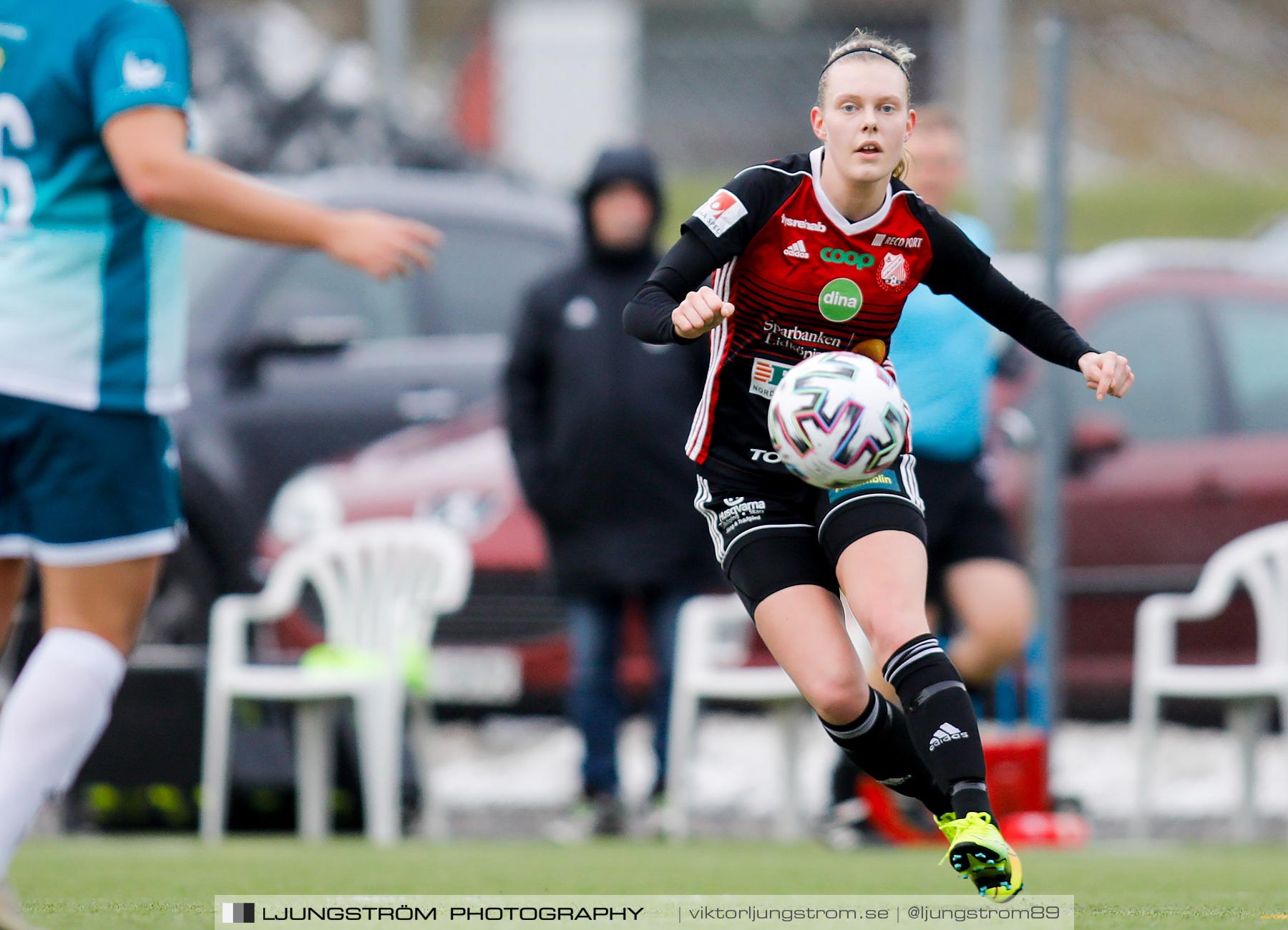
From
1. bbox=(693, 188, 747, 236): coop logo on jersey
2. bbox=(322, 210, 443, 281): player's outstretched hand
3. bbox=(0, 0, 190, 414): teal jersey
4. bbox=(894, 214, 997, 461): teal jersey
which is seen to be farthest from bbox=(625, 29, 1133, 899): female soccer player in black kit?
bbox=(894, 214, 997, 461): teal jersey

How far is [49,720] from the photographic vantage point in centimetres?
415

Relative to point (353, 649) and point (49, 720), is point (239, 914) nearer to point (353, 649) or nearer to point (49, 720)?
point (49, 720)

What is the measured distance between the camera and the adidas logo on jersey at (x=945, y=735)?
425cm

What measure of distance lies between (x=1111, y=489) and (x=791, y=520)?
13.8ft

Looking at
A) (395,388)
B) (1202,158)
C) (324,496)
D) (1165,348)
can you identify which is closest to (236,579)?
(324,496)

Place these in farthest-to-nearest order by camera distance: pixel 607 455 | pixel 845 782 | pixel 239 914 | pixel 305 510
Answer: pixel 305 510 → pixel 607 455 → pixel 845 782 → pixel 239 914

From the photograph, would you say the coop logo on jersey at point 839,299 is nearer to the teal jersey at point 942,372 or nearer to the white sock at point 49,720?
the white sock at point 49,720

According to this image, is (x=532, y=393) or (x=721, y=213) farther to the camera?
(x=532, y=393)

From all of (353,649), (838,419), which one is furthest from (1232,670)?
(838,419)

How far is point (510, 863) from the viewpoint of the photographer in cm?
637

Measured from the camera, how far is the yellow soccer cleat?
398cm

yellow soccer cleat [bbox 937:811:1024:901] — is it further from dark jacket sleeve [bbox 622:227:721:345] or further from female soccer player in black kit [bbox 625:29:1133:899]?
dark jacket sleeve [bbox 622:227:721:345]

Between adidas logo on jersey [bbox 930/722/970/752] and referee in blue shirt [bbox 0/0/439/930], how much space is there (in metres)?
1.34

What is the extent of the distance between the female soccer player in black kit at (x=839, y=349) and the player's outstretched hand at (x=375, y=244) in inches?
17.2
